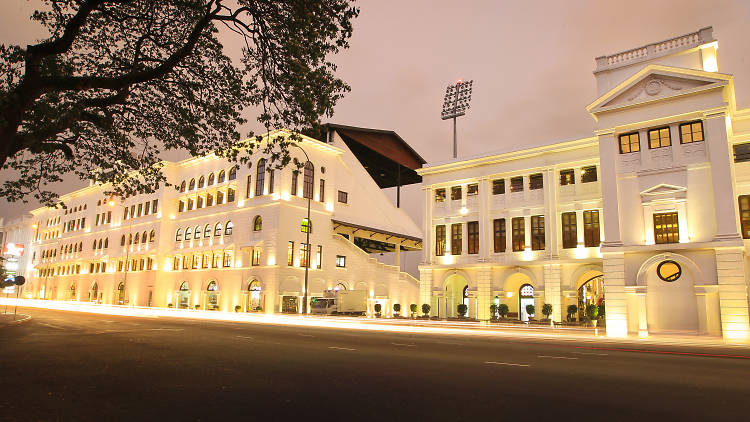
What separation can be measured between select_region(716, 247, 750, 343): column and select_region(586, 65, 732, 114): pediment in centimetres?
860

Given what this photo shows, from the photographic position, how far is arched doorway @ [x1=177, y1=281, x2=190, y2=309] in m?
53.7

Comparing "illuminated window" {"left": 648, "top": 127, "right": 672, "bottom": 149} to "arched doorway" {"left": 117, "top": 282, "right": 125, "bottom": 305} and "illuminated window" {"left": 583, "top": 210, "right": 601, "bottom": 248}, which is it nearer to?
"illuminated window" {"left": 583, "top": 210, "right": 601, "bottom": 248}

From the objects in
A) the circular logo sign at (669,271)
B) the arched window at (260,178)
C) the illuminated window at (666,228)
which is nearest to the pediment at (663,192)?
the illuminated window at (666,228)

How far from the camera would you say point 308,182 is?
4891cm

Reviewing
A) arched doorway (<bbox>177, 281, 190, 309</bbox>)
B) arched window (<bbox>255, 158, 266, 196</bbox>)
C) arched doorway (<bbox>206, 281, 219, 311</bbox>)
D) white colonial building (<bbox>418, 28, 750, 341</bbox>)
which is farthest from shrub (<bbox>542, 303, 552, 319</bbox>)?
arched doorway (<bbox>177, 281, 190, 309</bbox>)

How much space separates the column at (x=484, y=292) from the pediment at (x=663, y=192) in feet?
41.7

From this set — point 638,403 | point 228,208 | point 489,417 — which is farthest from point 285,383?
point 228,208

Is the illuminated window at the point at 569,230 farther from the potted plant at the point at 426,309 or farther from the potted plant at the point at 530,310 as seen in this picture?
the potted plant at the point at 426,309

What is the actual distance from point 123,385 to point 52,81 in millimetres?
6860

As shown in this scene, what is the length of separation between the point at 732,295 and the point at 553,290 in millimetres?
11092

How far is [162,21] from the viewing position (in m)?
12.4

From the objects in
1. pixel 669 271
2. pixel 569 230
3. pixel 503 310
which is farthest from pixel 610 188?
pixel 503 310

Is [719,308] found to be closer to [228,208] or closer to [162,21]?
[162,21]

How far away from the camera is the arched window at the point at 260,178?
1868 inches
